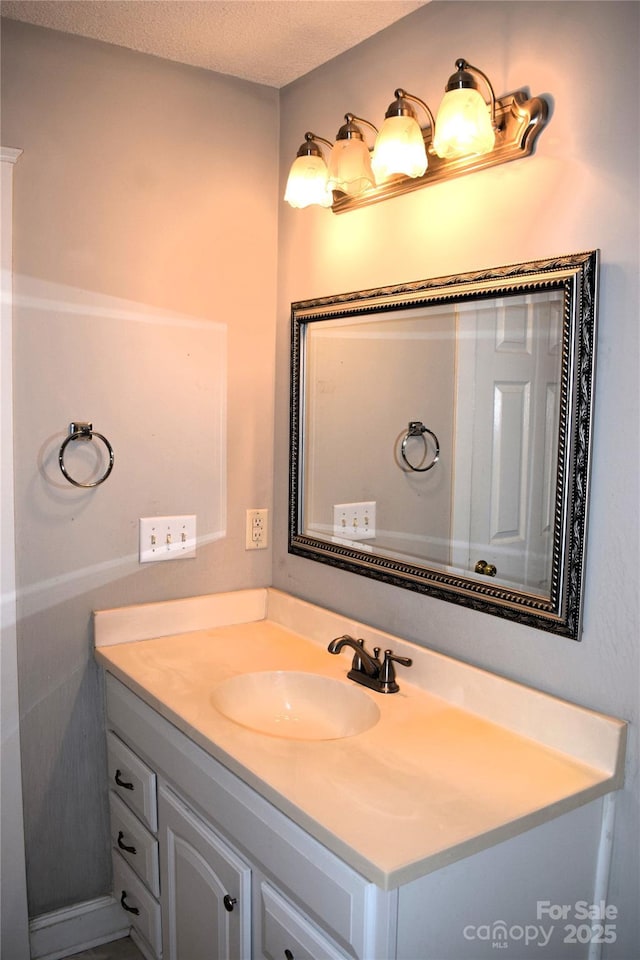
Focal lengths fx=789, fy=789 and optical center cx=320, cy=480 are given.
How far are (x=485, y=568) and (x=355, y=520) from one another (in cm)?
46

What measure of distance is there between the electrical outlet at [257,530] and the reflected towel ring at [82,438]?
0.44 m

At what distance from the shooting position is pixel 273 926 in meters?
1.37

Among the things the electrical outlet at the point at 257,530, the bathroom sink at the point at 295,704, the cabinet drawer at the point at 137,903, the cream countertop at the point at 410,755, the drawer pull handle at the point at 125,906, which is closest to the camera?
the cream countertop at the point at 410,755

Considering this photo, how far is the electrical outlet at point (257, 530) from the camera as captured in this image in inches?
88.7

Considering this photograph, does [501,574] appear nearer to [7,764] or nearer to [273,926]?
[273,926]

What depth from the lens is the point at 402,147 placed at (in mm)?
1592

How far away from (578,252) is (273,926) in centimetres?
129

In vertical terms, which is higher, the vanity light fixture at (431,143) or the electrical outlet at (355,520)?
the vanity light fixture at (431,143)

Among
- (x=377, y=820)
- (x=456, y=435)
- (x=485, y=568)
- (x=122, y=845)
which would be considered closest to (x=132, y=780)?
(x=122, y=845)

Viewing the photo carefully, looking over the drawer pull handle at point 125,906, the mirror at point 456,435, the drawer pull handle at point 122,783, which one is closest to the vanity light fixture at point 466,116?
the mirror at point 456,435

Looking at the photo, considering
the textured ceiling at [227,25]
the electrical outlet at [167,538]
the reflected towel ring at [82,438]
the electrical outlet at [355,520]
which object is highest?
the textured ceiling at [227,25]

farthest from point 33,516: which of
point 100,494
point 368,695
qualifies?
point 368,695

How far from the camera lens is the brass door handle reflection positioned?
1592 millimetres

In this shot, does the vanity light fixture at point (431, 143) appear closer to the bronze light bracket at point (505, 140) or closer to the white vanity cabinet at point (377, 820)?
the bronze light bracket at point (505, 140)
